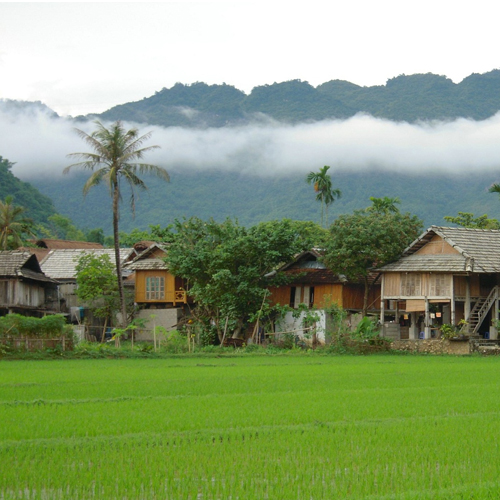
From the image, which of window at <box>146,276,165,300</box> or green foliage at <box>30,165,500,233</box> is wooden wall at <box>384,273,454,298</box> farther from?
green foliage at <box>30,165,500,233</box>

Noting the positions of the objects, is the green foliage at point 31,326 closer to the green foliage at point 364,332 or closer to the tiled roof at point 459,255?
the green foliage at point 364,332

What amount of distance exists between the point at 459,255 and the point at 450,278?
1.03 m

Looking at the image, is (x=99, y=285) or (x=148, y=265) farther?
(x=148, y=265)

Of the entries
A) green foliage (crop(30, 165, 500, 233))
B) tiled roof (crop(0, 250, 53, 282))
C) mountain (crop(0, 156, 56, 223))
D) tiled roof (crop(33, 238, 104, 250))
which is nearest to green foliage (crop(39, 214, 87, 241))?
mountain (crop(0, 156, 56, 223))

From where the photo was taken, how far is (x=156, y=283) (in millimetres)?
40594

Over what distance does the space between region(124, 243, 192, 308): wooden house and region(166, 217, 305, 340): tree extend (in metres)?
3.87

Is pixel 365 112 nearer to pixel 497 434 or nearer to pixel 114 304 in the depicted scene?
pixel 114 304

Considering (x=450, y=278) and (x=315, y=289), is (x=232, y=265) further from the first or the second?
(x=450, y=278)

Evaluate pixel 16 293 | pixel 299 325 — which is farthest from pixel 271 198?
pixel 299 325

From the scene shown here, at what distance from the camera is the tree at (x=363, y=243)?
3325 centimetres

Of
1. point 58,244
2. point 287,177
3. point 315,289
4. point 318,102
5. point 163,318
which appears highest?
point 318,102

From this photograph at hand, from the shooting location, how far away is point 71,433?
995 cm

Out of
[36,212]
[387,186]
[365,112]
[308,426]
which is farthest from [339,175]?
[308,426]

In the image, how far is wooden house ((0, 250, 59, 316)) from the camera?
37.5 m
